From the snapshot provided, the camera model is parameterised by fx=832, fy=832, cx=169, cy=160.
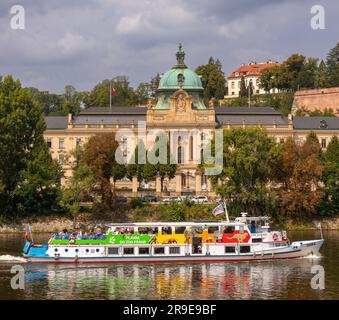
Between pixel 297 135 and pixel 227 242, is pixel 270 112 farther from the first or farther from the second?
pixel 227 242

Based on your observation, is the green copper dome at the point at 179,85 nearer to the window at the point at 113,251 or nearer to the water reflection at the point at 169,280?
the window at the point at 113,251

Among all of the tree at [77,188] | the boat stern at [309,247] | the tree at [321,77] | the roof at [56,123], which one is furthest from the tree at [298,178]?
the tree at [321,77]

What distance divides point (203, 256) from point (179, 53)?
77252 mm

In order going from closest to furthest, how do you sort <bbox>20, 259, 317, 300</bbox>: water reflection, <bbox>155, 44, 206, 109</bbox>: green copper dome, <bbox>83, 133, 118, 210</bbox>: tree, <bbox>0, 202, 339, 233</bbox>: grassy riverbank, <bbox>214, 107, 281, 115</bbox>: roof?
<bbox>20, 259, 317, 300</bbox>: water reflection
<bbox>0, 202, 339, 233</bbox>: grassy riverbank
<bbox>83, 133, 118, 210</bbox>: tree
<bbox>155, 44, 206, 109</bbox>: green copper dome
<bbox>214, 107, 281, 115</bbox>: roof

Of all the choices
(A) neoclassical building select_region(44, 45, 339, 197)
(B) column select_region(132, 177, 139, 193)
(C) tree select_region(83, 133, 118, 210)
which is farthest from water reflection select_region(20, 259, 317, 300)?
(A) neoclassical building select_region(44, 45, 339, 197)

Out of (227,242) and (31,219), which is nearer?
(227,242)

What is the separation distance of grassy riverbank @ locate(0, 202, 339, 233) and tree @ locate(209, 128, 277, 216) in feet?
10.7

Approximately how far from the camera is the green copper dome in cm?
14200

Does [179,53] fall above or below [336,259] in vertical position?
above

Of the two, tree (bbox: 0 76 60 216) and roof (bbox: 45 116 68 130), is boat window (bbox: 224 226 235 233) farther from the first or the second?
roof (bbox: 45 116 68 130)

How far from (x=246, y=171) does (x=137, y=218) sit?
14.9 meters
